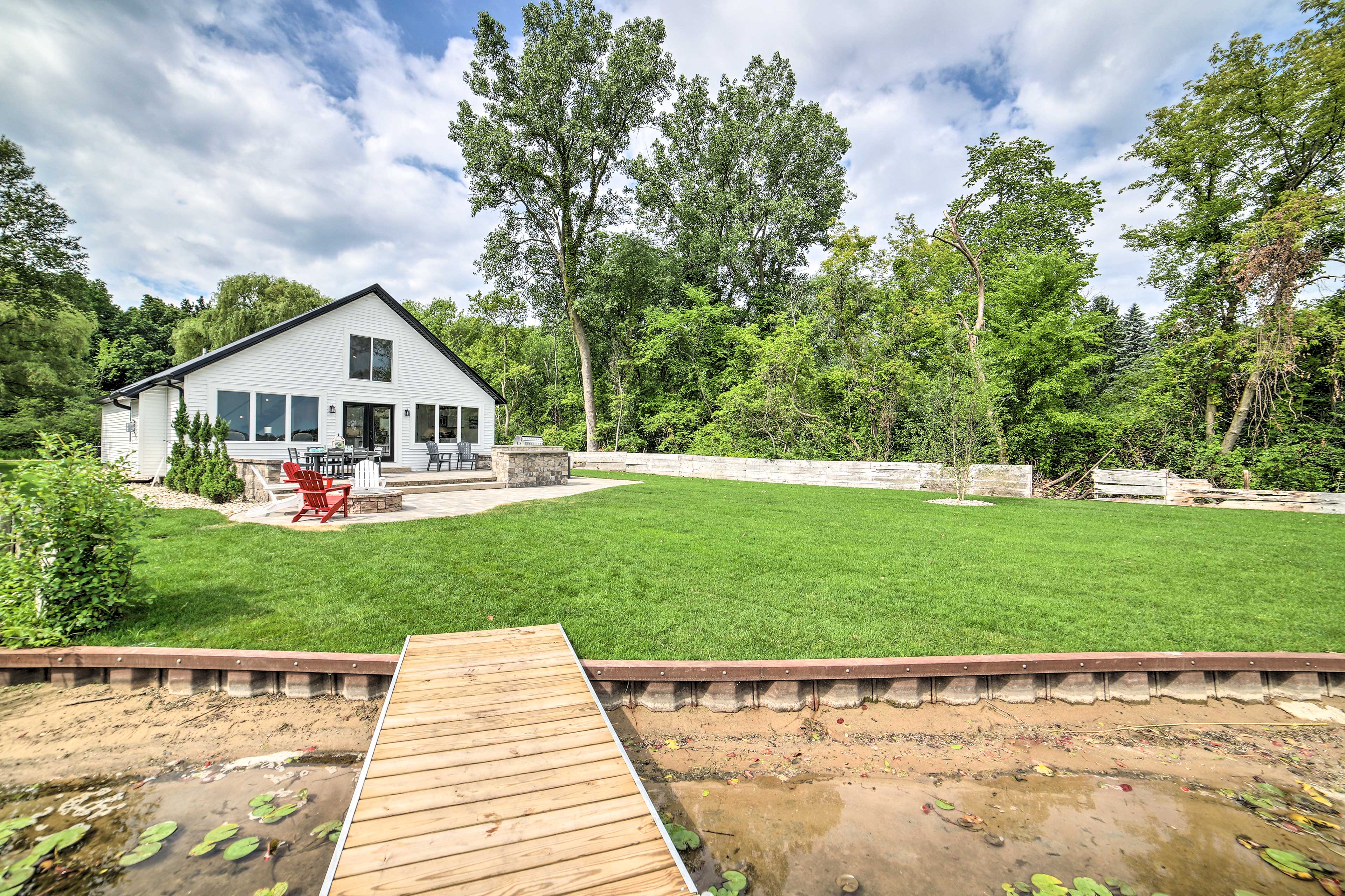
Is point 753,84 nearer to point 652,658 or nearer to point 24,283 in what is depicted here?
point 652,658

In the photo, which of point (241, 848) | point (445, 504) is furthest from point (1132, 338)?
point (241, 848)

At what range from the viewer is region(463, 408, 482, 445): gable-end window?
62.9ft

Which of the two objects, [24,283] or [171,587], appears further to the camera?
[24,283]

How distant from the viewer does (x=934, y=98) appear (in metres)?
17.7

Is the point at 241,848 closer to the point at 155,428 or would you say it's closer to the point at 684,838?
the point at 684,838

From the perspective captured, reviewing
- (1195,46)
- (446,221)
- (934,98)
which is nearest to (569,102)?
(446,221)

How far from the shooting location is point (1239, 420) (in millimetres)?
14727

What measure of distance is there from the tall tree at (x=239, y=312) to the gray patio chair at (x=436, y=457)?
67.5 feet

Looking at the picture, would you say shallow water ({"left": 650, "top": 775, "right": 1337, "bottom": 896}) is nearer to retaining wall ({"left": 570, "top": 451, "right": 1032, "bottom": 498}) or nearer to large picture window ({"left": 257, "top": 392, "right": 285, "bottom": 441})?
retaining wall ({"left": 570, "top": 451, "right": 1032, "bottom": 498})

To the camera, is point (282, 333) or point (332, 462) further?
point (282, 333)

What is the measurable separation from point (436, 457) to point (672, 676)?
610 inches

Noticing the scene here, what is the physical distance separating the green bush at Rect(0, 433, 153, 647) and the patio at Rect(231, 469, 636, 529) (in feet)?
11.9

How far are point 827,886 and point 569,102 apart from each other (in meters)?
27.0

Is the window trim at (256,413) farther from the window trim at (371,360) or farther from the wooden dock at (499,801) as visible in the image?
the wooden dock at (499,801)
